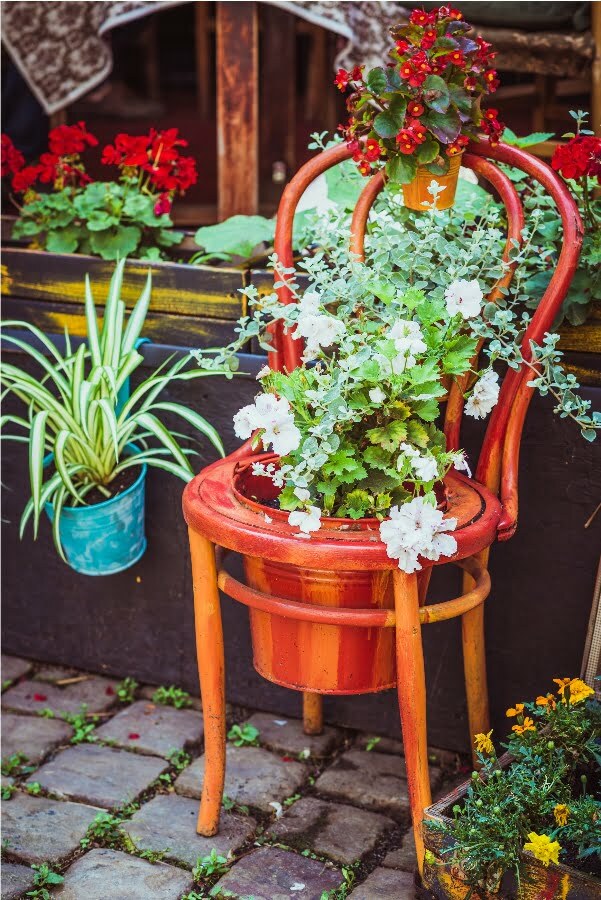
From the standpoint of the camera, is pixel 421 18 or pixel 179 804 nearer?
pixel 421 18

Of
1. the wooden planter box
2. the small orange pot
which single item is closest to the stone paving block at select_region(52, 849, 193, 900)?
the wooden planter box

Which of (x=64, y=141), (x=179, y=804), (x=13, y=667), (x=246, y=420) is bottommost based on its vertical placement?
(x=13, y=667)

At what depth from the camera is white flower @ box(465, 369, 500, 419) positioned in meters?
1.85

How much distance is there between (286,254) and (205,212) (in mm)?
1936

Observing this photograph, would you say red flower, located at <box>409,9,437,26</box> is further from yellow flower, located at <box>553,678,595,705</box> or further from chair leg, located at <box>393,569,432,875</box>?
yellow flower, located at <box>553,678,595,705</box>

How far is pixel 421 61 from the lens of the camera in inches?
70.0

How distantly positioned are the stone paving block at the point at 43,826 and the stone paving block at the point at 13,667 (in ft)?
1.83

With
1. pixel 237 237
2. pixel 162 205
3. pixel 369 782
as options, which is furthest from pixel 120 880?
pixel 162 205

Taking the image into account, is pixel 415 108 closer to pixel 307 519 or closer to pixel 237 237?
pixel 307 519

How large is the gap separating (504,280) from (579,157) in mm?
249

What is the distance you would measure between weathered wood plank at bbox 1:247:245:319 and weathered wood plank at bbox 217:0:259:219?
1.99ft

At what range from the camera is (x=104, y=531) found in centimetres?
239

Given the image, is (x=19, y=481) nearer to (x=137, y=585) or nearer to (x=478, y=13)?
(x=137, y=585)

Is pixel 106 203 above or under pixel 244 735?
above
